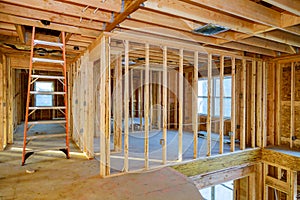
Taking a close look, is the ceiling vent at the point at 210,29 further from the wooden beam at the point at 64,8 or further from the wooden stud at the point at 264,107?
the wooden stud at the point at 264,107

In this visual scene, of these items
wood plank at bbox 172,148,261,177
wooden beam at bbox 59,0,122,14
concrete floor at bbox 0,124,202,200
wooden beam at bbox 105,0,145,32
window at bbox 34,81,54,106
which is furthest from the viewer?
window at bbox 34,81,54,106

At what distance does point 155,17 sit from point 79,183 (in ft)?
8.27

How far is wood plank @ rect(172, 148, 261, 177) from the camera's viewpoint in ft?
12.4

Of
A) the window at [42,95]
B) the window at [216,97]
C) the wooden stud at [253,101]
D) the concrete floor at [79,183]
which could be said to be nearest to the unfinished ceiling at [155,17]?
the wooden stud at [253,101]

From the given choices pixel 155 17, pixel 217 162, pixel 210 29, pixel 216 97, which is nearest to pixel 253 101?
pixel 216 97

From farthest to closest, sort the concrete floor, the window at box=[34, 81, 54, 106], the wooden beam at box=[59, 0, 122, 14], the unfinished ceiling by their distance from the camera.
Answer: the window at box=[34, 81, 54, 106] → the concrete floor → the unfinished ceiling → the wooden beam at box=[59, 0, 122, 14]

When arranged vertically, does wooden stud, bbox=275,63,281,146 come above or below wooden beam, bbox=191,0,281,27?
below

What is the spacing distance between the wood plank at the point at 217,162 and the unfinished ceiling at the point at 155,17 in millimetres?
2334

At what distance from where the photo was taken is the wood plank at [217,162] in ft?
12.4

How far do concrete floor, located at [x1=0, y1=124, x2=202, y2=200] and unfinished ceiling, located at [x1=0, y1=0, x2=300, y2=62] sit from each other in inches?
86.1

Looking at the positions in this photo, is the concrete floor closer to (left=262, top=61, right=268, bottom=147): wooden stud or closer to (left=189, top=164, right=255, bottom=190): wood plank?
(left=189, top=164, right=255, bottom=190): wood plank

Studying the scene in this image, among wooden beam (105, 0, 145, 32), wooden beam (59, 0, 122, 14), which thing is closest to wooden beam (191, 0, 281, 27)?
wooden beam (105, 0, 145, 32)

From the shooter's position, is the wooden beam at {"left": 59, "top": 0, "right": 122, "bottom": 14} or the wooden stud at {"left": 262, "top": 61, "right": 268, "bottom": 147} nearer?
the wooden beam at {"left": 59, "top": 0, "right": 122, "bottom": 14}

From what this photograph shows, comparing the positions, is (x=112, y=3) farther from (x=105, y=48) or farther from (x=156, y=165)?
(x=156, y=165)
